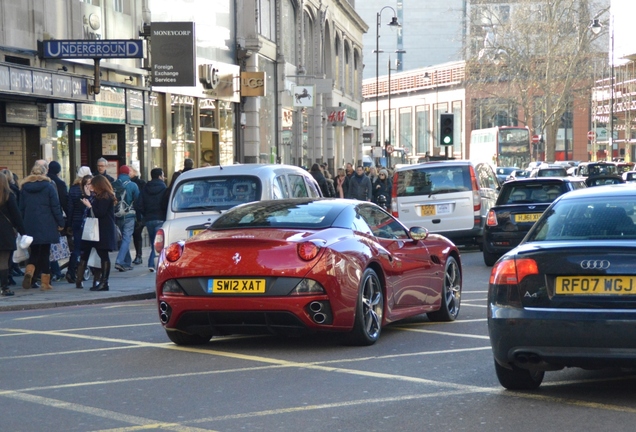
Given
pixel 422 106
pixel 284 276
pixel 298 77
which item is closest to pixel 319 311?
pixel 284 276

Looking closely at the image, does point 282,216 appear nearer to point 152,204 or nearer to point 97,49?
point 152,204

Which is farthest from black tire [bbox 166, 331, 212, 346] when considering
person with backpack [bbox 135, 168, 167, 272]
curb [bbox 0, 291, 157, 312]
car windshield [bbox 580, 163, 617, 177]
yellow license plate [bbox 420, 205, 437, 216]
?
car windshield [bbox 580, 163, 617, 177]

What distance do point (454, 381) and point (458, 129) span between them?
11102 centimetres

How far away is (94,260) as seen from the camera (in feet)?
53.7

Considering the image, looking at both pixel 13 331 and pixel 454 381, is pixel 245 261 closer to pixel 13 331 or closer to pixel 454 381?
pixel 454 381

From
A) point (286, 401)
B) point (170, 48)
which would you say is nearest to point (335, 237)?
point (286, 401)

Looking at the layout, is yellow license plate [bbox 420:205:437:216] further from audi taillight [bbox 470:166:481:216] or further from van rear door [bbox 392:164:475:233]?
audi taillight [bbox 470:166:481:216]

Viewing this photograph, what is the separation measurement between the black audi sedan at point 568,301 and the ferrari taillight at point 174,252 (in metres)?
3.29

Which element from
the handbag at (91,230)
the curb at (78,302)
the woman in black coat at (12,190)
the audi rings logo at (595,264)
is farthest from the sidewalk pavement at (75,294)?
the audi rings logo at (595,264)

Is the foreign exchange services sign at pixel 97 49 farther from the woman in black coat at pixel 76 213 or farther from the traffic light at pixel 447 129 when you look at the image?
the traffic light at pixel 447 129

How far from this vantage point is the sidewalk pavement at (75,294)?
48.3 feet

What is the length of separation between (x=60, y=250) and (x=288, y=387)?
418 inches

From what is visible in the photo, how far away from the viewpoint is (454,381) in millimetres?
8094

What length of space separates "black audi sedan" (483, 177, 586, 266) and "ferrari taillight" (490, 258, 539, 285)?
11.9m
